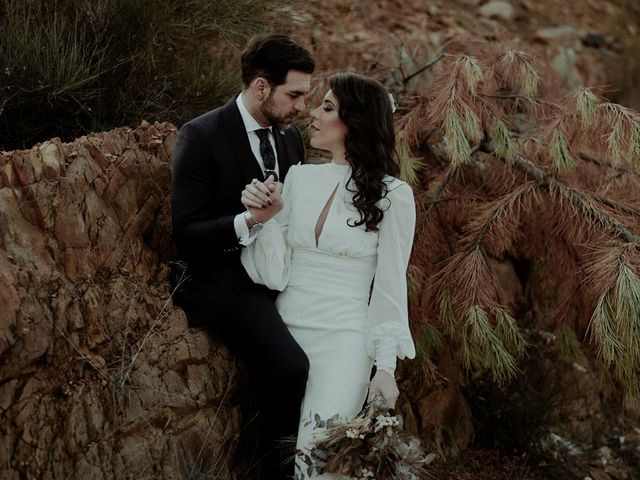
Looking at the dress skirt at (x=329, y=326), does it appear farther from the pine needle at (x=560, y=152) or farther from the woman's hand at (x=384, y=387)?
the pine needle at (x=560, y=152)

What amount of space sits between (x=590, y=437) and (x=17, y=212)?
3509 mm

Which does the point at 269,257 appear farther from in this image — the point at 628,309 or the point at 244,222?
the point at 628,309

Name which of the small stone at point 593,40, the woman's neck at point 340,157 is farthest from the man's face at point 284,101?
the small stone at point 593,40

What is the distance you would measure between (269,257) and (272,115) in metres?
0.58

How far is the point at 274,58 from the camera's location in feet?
10.6

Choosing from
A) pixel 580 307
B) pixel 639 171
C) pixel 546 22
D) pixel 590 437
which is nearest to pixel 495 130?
pixel 639 171

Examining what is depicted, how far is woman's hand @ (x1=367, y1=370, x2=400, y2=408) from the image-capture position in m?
2.88

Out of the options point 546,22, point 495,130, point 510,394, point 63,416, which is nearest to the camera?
point 63,416

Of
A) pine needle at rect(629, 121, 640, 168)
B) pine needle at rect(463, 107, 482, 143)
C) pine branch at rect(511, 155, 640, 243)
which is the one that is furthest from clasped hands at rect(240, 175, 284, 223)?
pine needle at rect(629, 121, 640, 168)

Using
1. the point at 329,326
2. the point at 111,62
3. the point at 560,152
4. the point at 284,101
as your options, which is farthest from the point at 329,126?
the point at 111,62

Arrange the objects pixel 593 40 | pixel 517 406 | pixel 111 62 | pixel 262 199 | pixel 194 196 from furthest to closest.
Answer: pixel 593 40 < pixel 517 406 < pixel 111 62 < pixel 194 196 < pixel 262 199

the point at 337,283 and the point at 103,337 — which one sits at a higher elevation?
the point at 337,283

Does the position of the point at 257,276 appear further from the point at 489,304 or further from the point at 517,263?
the point at 517,263

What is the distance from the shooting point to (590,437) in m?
4.90
